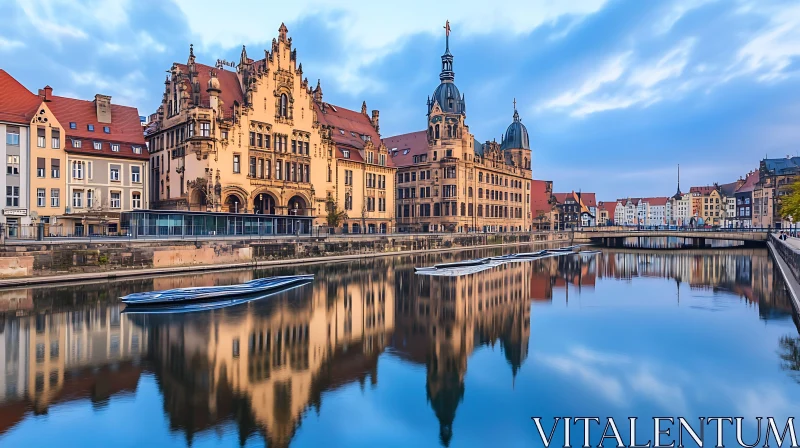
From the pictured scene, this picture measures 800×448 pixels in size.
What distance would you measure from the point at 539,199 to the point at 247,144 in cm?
10019

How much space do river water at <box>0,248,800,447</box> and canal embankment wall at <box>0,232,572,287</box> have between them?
327cm

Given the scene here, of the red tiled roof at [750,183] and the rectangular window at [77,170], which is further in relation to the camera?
the red tiled roof at [750,183]

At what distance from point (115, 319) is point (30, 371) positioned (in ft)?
25.6

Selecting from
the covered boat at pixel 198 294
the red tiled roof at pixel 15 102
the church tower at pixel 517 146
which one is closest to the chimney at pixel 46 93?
the red tiled roof at pixel 15 102

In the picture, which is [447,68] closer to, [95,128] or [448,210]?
[448,210]

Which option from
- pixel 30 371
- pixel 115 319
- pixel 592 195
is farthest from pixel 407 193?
pixel 592 195

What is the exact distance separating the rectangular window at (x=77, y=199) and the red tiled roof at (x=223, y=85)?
53.1 feet

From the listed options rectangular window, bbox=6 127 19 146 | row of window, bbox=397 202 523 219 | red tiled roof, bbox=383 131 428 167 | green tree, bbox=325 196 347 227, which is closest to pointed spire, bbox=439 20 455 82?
red tiled roof, bbox=383 131 428 167

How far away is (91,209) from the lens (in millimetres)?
52125

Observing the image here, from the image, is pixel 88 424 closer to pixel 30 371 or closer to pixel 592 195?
pixel 30 371

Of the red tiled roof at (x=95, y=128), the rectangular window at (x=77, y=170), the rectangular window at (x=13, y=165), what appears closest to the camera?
the rectangular window at (x=13, y=165)

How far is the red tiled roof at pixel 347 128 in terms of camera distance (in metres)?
77.2

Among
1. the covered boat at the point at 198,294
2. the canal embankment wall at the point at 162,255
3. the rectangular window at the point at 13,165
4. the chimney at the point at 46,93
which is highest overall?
the chimney at the point at 46,93

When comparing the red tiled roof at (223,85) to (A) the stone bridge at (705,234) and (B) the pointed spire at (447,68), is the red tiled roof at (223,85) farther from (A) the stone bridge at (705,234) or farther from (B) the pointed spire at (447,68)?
(A) the stone bridge at (705,234)
